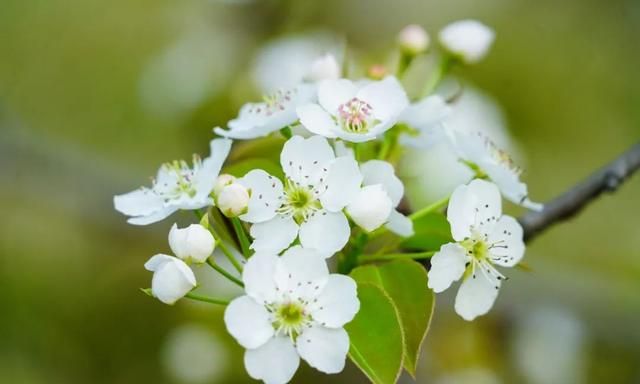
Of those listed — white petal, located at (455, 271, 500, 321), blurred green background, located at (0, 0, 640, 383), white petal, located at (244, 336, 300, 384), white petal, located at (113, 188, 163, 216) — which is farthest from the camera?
blurred green background, located at (0, 0, 640, 383)

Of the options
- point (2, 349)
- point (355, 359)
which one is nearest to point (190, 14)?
point (2, 349)

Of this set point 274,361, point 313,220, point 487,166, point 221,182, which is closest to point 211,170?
point 221,182

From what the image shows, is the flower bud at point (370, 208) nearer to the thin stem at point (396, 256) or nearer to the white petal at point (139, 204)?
the thin stem at point (396, 256)

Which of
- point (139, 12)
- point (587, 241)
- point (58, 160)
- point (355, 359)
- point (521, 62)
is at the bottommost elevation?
point (587, 241)

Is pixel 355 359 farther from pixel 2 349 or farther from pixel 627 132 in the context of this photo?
pixel 627 132

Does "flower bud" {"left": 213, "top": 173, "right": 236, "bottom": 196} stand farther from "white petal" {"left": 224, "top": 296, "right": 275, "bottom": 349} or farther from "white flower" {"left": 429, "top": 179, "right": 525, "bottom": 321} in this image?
"white flower" {"left": 429, "top": 179, "right": 525, "bottom": 321}

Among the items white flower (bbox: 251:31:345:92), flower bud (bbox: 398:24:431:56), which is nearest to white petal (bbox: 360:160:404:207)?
flower bud (bbox: 398:24:431:56)

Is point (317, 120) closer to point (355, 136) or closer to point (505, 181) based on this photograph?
point (355, 136)
